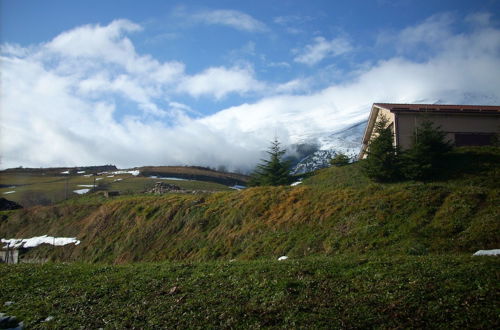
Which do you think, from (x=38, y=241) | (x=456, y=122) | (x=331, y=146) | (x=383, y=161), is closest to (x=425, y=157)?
(x=383, y=161)

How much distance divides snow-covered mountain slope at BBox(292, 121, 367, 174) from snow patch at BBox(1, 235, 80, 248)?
61.6 m

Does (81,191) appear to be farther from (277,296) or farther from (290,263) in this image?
(277,296)

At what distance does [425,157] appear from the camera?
2669 cm

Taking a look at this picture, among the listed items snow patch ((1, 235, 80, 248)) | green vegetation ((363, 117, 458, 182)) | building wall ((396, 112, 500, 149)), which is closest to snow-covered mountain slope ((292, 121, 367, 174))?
building wall ((396, 112, 500, 149))

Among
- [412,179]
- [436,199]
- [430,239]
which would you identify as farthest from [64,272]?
[412,179]

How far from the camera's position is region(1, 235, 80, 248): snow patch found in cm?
3300

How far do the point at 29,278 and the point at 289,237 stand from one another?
12.7 m

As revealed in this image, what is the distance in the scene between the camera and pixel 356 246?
17922 millimetres

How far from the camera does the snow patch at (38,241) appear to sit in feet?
108

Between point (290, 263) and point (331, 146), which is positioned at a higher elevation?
point (331, 146)

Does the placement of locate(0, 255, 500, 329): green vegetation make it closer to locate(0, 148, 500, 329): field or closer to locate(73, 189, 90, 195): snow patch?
locate(0, 148, 500, 329): field

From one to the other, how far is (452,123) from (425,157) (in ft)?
37.5

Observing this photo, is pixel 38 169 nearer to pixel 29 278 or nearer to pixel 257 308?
pixel 29 278

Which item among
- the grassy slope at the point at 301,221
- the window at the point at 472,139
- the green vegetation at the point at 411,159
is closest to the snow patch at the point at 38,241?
the grassy slope at the point at 301,221
